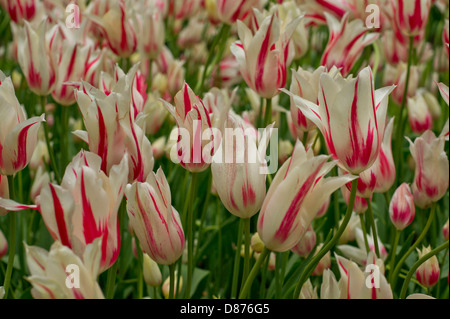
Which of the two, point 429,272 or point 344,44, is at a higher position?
point 344,44

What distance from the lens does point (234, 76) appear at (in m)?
1.92

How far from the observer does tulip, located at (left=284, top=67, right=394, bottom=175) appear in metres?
0.59

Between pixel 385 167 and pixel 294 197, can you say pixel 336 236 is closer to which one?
pixel 294 197

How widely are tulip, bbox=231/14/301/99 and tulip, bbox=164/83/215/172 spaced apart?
0.19 metres

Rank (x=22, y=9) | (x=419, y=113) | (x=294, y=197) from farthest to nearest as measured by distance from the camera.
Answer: (x=419, y=113)
(x=22, y=9)
(x=294, y=197)

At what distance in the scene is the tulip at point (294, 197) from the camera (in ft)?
1.84

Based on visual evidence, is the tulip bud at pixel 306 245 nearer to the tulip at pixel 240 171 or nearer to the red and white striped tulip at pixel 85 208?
the tulip at pixel 240 171

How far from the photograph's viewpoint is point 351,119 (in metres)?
0.60

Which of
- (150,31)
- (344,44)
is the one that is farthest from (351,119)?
(150,31)

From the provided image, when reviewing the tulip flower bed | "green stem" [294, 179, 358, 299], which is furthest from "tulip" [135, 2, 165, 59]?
"green stem" [294, 179, 358, 299]

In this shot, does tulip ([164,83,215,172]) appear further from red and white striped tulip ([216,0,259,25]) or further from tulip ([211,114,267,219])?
red and white striped tulip ([216,0,259,25])

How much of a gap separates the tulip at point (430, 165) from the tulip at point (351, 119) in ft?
0.84

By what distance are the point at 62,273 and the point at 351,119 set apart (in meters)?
0.28

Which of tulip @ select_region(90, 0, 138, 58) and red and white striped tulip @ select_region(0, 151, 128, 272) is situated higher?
tulip @ select_region(90, 0, 138, 58)
